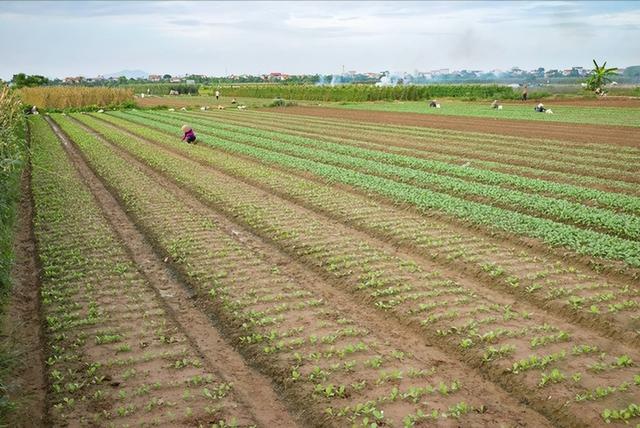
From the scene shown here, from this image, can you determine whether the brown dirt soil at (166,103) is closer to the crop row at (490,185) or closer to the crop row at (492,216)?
the crop row at (490,185)

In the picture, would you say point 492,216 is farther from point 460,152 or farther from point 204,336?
point 460,152

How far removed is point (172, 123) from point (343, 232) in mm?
30238

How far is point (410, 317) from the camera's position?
8328 mm

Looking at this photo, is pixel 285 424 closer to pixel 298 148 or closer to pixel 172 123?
pixel 298 148

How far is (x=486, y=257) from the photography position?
35.2 feet

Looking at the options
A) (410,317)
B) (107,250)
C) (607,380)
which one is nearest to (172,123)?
(107,250)

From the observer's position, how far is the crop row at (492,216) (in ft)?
35.0

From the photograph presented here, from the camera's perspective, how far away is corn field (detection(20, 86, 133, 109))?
56.3 metres

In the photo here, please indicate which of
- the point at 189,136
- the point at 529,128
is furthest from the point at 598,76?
the point at 189,136

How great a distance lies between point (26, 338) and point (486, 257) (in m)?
8.12

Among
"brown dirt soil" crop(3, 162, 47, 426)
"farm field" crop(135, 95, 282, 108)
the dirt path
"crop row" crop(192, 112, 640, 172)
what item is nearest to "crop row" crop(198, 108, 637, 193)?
"crop row" crop(192, 112, 640, 172)

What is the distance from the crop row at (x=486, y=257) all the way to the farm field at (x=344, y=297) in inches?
2.1

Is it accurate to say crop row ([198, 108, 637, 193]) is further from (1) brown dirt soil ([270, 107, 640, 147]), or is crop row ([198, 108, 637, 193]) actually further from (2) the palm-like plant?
(2) the palm-like plant

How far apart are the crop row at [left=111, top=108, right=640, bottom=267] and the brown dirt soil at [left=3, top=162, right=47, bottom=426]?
9312 mm
